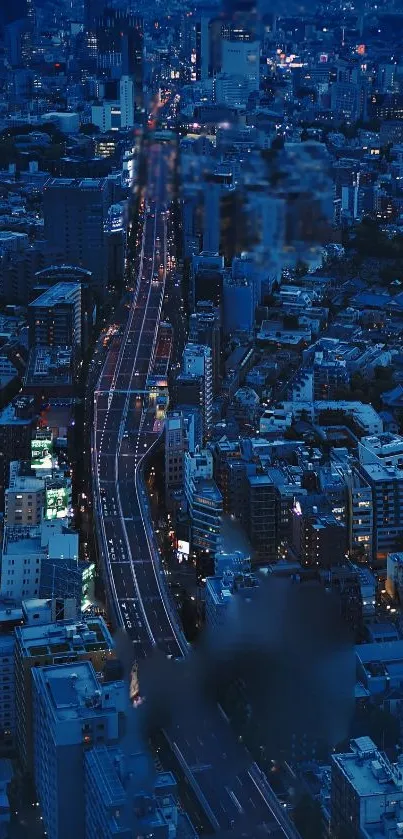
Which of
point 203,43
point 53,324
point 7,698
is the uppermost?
point 203,43

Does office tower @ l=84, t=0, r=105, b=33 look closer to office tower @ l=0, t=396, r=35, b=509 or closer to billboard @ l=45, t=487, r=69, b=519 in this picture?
office tower @ l=0, t=396, r=35, b=509

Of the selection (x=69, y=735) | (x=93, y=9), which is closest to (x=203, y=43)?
(x=93, y=9)

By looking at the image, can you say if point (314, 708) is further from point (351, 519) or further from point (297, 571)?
point (351, 519)

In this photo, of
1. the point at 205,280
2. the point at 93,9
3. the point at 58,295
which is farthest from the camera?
the point at 93,9

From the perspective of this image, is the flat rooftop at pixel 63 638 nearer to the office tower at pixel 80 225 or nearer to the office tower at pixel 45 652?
the office tower at pixel 45 652

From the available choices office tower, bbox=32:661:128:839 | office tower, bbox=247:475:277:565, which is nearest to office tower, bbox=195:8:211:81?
office tower, bbox=247:475:277:565

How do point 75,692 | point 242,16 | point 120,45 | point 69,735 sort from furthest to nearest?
point 120,45 → point 242,16 → point 75,692 → point 69,735

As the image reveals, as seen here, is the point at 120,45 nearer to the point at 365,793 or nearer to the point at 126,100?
the point at 126,100

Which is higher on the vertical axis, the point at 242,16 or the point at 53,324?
the point at 242,16

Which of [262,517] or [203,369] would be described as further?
[203,369]
